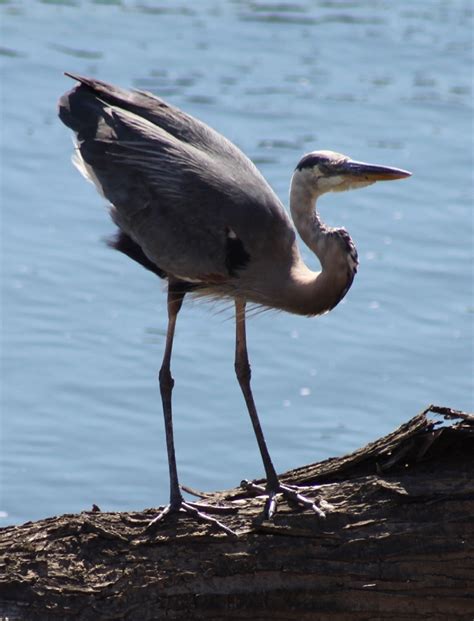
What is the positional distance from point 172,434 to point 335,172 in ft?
4.09

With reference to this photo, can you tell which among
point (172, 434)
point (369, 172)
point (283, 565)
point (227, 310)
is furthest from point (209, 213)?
point (227, 310)

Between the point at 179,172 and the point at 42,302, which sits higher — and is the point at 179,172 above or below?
below

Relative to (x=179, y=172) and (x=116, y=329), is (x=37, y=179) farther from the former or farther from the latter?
(x=179, y=172)

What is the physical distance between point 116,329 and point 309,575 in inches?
189

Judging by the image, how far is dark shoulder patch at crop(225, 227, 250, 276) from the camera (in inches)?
212

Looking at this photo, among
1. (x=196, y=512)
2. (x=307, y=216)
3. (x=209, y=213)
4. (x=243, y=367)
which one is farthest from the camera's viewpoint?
(x=243, y=367)

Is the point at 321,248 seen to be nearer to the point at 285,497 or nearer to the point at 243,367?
the point at 243,367

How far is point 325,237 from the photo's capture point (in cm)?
519

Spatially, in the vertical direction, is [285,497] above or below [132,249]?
below

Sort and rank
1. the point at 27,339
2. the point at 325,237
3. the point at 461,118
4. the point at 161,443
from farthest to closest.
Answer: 1. the point at 461,118
2. the point at 27,339
3. the point at 161,443
4. the point at 325,237

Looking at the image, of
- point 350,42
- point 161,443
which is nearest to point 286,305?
point 161,443

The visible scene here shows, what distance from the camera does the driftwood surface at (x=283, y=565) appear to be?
445 centimetres

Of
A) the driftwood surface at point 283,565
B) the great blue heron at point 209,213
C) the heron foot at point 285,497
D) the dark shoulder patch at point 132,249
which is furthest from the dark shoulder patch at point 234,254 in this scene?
the driftwood surface at point 283,565

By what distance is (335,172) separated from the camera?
513 centimetres
